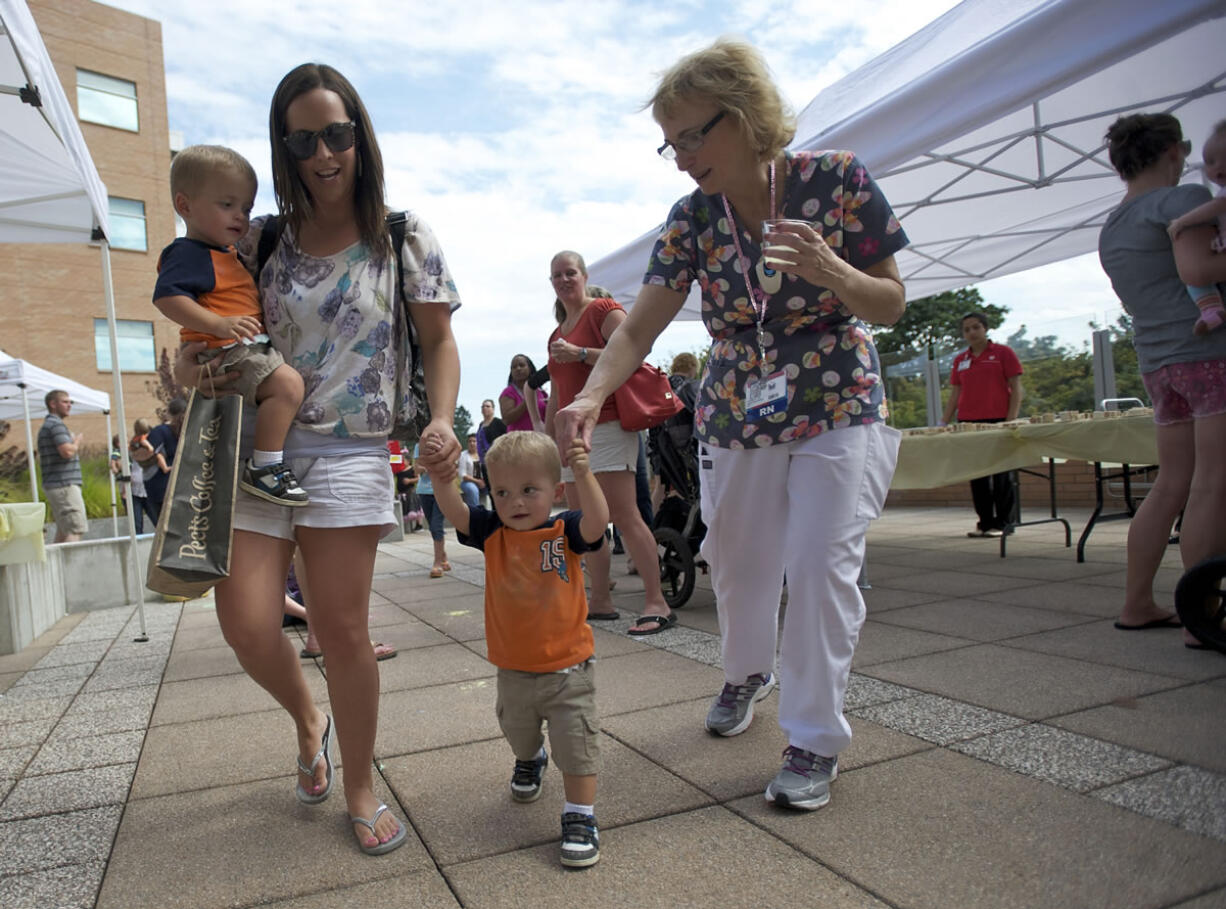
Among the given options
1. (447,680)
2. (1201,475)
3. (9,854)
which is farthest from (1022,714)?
(9,854)

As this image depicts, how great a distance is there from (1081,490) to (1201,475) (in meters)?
7.04

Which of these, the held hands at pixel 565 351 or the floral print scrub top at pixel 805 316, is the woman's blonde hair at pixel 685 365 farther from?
the floral print scrub top at pixel 805 316

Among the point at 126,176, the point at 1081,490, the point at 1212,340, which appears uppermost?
the point at 126,176

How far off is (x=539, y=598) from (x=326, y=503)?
547 mm

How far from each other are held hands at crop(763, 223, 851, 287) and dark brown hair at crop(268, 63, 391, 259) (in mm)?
968

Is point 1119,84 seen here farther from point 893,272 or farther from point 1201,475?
point 893,272

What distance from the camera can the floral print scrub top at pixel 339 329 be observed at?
2139mm

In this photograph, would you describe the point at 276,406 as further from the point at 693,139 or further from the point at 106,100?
the point at 106,100

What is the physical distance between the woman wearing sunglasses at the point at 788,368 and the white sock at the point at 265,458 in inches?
26.0

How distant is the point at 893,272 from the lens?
2.22 m

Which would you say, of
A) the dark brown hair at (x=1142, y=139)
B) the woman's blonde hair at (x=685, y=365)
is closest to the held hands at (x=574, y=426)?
the dark brown hair at (x=1142, y=139)

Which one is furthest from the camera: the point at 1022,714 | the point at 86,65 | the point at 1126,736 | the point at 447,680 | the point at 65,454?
the point at 86,65

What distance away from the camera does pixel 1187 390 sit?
3301 millimetres

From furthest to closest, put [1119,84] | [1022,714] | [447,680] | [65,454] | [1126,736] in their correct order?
[65,454]
[1119,84]
[447,680]
[1022,714]
[1126,736]
